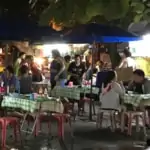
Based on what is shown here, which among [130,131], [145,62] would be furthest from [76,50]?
[130,131]

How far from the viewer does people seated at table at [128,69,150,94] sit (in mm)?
10148

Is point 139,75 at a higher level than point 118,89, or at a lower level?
higher

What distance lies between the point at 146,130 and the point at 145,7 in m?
9.00

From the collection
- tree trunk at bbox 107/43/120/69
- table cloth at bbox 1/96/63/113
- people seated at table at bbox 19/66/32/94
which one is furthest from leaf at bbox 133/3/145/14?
tree trunk at bbox 107/43/120/69

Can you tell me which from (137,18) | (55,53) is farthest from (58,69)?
(137,18)

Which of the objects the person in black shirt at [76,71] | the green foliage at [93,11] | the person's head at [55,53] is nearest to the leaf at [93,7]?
the green foliage at [93,11]

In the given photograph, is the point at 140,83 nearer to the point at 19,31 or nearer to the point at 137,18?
the point at 19,31

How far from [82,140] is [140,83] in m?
2.20

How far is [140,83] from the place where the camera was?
34.0 feet

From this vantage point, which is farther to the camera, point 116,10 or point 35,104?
point 35,104

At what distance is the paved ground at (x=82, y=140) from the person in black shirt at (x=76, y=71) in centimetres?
352

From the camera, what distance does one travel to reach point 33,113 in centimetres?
873

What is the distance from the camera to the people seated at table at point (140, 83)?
1015 centimetres

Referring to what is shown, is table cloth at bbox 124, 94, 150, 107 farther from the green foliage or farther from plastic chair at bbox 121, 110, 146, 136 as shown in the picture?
the green foliage
